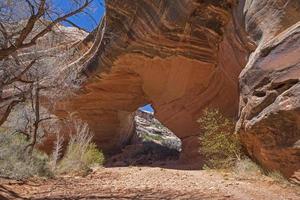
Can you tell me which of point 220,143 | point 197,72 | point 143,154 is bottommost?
point 220,143

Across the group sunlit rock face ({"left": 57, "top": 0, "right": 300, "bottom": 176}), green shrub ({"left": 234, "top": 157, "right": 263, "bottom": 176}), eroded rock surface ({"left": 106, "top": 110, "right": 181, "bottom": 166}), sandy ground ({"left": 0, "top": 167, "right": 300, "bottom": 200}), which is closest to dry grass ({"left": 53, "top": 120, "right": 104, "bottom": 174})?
sandy ground ({"left": 0, "top": 167, "right": 300, "bottom": 200})

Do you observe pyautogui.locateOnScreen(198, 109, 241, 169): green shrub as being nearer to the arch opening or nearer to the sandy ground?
the sandy ground

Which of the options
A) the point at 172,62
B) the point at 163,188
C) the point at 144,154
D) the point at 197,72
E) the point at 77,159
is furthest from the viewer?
the point at 144,154

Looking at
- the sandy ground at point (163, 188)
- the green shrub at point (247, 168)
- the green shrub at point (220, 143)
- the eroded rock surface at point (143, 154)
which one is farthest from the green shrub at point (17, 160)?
the eroded rock surface at point (143, 154)

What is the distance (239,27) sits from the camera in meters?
8.85

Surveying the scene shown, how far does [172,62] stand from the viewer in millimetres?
12641

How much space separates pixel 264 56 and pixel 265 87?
0.55 m

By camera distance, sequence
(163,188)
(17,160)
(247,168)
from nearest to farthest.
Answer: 1. (163,188)
2. (247,168)
3. (17,160)

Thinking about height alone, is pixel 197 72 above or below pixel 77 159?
above

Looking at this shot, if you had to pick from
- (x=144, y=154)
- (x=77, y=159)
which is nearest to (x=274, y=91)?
(x=77, y=159)

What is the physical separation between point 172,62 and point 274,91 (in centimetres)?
623

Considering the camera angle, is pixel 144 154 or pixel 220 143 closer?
pixel 220 143

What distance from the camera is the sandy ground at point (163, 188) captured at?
18.2 ft

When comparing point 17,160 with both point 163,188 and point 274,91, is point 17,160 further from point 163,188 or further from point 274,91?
point 274,91
